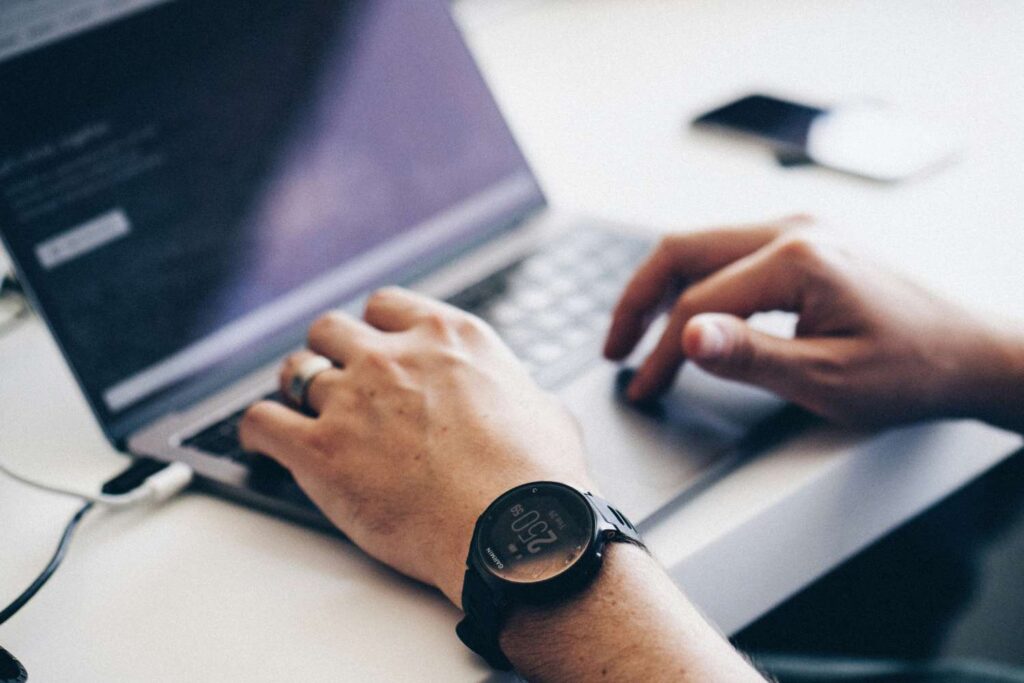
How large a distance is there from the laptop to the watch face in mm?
61

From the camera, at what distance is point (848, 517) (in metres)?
0.61

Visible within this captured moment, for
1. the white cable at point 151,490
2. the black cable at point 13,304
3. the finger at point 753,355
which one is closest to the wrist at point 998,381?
the finger at point 753,355

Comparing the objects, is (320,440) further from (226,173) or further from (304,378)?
(226,173)

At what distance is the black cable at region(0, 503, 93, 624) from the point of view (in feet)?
1.75

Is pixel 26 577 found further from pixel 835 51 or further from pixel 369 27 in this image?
pixel 835 51

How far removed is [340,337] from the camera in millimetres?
656

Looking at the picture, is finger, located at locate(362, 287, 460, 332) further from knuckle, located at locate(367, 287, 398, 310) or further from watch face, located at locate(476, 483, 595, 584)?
watch face, located at locate(476, 483, 595, 584)

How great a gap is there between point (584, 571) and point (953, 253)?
0.45 meters

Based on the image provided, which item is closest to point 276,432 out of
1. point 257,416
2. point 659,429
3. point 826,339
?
point 257,416

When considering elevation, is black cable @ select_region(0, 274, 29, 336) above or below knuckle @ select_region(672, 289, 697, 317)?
above

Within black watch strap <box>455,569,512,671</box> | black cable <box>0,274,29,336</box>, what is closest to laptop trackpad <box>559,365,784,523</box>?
black watch strap <box>455,569,512,671</box>

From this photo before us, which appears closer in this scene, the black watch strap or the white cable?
the black watch strap

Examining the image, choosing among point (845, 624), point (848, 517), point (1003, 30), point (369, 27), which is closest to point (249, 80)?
point (369, 27)

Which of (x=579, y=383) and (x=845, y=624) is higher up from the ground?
(x=579, y=383)
